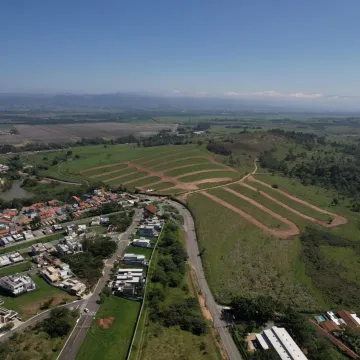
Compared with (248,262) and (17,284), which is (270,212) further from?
(17,284)

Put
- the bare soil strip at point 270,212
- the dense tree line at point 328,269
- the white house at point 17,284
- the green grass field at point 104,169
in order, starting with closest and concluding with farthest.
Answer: the white house at point 17,284 → the dense tree line at point 328,269 → the bare soil strip at point 270,212 → the green grass field at point 104,169

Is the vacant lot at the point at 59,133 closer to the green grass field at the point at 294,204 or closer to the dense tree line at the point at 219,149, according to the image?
the dense tree line at the point at 219,149

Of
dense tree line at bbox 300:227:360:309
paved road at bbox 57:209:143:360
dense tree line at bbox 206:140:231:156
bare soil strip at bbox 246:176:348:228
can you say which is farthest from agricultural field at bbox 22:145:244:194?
paved road at bbox 57:209:143:360

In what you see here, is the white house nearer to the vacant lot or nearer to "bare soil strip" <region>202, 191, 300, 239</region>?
"bare soil strip" <region>202, 191, 300, 239</region>

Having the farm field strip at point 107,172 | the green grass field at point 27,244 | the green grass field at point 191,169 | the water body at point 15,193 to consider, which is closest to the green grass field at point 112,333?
the green grass field at point 27,244

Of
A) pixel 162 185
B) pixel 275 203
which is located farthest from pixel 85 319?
pixel 162 185

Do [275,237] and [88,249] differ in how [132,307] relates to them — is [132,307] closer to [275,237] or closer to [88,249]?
[88,249]

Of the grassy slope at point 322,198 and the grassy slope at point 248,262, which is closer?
the grassy slope at point 248,262
